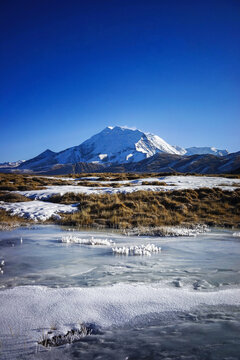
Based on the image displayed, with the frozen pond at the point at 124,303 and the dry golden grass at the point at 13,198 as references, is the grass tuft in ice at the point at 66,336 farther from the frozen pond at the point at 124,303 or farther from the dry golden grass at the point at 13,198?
the dry golden grass at the point at 13,198

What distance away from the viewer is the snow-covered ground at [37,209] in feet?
55.8

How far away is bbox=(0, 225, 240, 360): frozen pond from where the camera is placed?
334 cm

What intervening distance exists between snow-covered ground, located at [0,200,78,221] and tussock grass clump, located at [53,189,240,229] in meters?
0.89

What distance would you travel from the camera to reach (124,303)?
4684mm

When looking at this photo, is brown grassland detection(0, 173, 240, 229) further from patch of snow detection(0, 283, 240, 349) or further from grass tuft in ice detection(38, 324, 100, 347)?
grass tuft in ice detection(38, 324, 100, 347)

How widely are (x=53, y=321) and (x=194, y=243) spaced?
7.55 m

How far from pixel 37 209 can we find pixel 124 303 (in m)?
14.8

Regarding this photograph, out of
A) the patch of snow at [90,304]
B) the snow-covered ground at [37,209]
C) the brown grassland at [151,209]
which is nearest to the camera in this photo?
the patch of snow at [90,304]

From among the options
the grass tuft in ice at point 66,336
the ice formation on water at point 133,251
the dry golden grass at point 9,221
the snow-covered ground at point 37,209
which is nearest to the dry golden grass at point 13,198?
the snow-covered ground at point 37,209

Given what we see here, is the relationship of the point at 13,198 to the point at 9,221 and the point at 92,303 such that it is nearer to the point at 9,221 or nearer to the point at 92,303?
the point at 9,221

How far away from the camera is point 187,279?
609 centimetres

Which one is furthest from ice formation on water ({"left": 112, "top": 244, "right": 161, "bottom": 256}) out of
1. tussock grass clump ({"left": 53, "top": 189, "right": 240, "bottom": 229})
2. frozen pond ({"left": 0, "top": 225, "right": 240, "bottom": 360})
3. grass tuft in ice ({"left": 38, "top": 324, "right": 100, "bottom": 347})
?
tussock grass clump ({"left": 53, "top": 189, "right": 240, "bottom": 229})

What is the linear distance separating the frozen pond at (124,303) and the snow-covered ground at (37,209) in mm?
8354

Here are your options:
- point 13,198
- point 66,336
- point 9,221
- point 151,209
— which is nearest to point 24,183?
point 13,198
